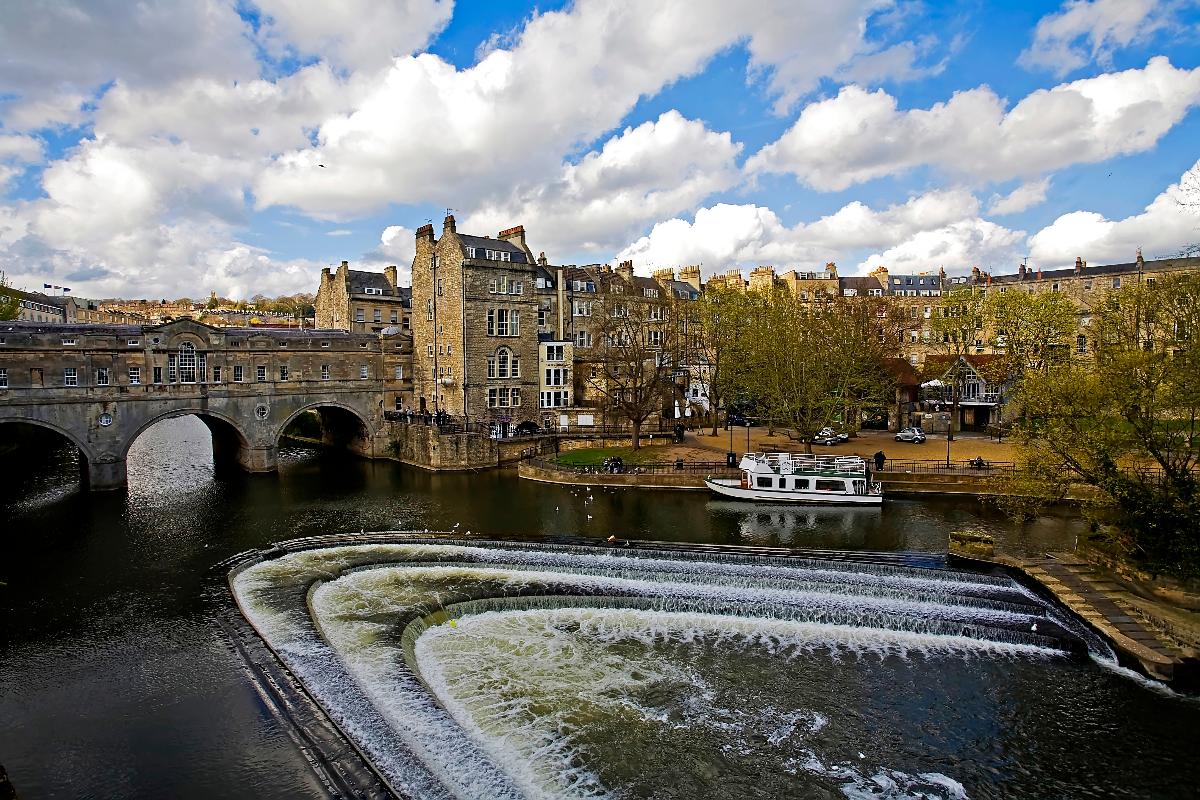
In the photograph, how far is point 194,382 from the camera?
41.1 metres

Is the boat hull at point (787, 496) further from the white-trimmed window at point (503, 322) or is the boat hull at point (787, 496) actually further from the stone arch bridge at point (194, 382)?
the stone arch bridge at point (194, 382)

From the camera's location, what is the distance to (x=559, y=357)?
5288 cm

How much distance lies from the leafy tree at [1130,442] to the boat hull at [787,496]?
8917 mm

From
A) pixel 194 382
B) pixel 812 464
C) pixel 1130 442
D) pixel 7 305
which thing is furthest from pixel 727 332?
pixel 7 305

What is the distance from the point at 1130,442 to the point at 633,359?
27.5 m

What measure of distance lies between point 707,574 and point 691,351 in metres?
31.8

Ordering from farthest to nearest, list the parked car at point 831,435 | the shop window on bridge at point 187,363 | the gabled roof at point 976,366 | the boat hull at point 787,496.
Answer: the gabled roof at point 976,366
the parked car at point 831,435
the shop window on bridge at point 187,363
the boat hull at point 787,496

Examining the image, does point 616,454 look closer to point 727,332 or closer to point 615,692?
point 727,332

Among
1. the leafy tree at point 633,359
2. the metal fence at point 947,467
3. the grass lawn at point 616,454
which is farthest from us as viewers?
the leafy tree at point 633,359

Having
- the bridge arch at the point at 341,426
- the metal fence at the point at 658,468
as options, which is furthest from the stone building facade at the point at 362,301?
the metal fence at the point at 658,468

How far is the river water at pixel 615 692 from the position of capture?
13.4 meters

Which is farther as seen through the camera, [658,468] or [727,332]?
[727,332]

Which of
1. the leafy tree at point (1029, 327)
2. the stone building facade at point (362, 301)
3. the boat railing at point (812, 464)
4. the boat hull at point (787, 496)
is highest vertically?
the stone building facade at point (362, 301)

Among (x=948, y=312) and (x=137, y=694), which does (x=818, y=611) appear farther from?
(x=948, y=312)
